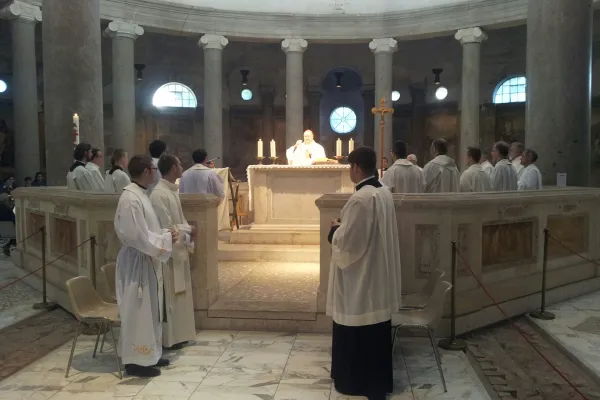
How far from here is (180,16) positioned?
16828 millimetres

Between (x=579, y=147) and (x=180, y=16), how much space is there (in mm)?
12044

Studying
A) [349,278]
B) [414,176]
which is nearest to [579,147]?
[414,176]

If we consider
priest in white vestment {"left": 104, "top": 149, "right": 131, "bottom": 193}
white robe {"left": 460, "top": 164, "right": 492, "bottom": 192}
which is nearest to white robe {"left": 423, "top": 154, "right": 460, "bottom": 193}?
white robe {"left": 460, "top": 164, "right": 492, "bottom": 192}

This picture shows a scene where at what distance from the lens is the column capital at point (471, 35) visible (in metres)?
16.2

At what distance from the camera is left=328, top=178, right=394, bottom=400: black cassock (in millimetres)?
4320

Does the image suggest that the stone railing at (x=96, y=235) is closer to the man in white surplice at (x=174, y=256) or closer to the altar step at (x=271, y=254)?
the man in white surplice at (x=174, y=256)

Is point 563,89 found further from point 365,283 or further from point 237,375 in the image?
point 237,375

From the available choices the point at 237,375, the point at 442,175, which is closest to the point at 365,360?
the point at 237,375

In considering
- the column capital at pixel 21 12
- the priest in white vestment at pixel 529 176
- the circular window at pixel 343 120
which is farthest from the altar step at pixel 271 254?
the circular window at pixel 343 120

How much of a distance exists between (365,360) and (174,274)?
198 centimetres

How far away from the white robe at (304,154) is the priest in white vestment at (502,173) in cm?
399

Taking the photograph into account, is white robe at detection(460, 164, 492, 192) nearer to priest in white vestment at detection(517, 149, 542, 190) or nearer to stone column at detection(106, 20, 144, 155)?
priest in white vestment at detection(517, 149, 542, 190)

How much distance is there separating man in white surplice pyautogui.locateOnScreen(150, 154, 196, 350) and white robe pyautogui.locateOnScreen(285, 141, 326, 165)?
6080 millimetres

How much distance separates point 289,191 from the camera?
34.8ft
